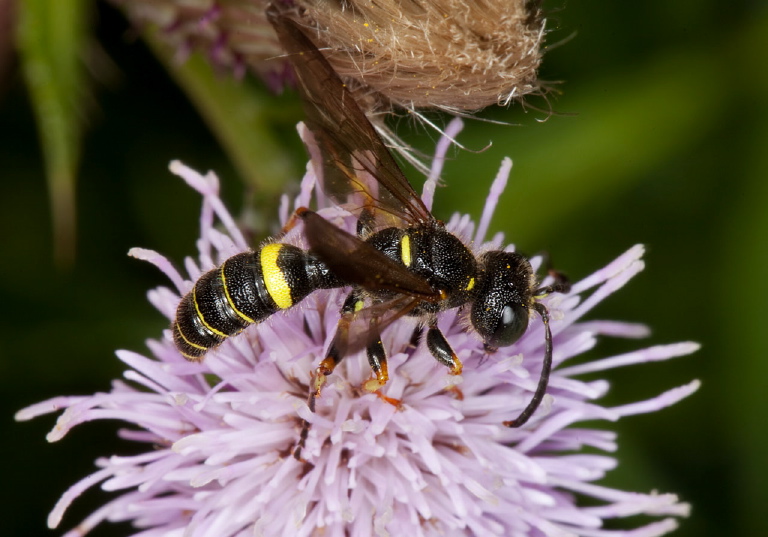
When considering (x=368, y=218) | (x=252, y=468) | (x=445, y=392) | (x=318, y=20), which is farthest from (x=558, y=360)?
(x=318, y=20)

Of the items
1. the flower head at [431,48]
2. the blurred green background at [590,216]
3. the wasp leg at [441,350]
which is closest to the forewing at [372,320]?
the wasp leg at [441,350]

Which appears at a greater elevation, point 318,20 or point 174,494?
point 318,20

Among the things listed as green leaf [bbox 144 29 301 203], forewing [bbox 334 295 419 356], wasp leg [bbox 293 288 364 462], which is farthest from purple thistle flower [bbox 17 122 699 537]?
green leaf [bbox 144 29 301 203]

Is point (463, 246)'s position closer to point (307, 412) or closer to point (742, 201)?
point (307, 412)

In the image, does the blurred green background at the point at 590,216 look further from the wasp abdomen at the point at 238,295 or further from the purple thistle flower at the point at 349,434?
the wasp abdomen at the point at 238,295

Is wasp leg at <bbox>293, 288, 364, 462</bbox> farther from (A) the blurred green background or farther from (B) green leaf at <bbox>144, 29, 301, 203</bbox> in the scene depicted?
(A) the blurred green background

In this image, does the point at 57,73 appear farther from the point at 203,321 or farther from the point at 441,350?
the point at 441,350

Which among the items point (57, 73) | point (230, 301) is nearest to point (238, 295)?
point (230, 301)
